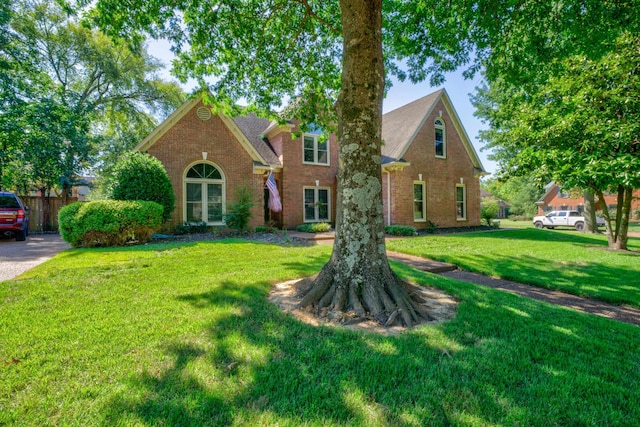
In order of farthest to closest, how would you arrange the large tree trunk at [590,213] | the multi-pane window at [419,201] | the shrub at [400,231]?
1. the large tree trunk at [590,213]
2. the multi-pane window at [419,201]
3. the shrub at [400,231]

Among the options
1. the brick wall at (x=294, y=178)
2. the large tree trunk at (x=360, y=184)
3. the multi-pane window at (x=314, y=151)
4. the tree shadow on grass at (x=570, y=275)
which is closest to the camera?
the large tree trunk at (x=360, y=184)

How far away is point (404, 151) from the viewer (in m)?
14.6

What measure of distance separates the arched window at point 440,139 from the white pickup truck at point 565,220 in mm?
17048

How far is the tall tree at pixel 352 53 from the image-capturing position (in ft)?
12.0

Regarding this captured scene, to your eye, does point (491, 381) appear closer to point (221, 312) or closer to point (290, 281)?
point (221, 312)

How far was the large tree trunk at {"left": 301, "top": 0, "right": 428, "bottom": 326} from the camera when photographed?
361 cm

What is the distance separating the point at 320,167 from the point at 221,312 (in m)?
12.7

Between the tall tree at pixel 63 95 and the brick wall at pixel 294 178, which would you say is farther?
the brick wall at pixel 294 178

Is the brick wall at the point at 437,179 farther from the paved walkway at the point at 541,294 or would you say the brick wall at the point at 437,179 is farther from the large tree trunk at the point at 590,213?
the paved walkway at the point at 541,294

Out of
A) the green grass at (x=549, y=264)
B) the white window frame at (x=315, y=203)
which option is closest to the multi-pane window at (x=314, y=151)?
the white window frame at (x=315, y=203)

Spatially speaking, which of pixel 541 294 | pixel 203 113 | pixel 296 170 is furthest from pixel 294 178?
pixel 541 294

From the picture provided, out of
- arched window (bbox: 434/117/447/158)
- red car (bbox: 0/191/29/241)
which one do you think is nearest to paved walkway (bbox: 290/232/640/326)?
arched window (bbox: 434/117/447/158)

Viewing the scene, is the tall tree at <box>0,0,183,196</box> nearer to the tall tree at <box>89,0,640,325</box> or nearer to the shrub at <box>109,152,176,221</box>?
the tall tree at <box>89,0,640,325</box>

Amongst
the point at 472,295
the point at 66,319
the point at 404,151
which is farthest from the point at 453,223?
the point at 66,319
